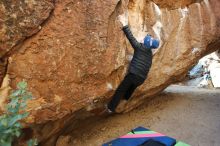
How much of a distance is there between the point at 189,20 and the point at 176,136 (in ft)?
7.04

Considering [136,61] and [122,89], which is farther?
[122,89]

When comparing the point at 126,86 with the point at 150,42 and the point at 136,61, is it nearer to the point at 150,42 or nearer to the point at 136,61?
the point at 136,61

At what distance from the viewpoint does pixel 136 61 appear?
12.6 feet

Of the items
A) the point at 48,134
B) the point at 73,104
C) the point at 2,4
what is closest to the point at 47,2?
the point at 2,4

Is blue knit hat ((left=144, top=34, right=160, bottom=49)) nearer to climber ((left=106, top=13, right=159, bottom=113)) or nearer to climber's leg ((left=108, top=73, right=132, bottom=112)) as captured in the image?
climber ((left=106, top=13, right=159, bottom=113))

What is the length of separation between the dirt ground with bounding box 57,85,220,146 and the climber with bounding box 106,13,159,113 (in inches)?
38.9

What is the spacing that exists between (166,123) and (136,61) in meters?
1.78

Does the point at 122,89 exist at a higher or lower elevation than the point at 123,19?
lower

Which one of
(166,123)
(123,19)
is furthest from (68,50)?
(166,123)

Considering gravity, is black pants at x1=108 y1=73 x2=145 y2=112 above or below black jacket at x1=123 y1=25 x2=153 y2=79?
below

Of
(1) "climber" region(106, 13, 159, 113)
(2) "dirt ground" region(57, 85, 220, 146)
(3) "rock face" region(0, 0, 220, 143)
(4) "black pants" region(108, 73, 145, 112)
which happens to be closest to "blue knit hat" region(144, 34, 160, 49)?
(1) "climber" region(106, 13, 159, 113)

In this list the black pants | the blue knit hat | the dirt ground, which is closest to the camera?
the blue knit hat

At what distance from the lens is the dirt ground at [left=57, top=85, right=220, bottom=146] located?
4.55 metres

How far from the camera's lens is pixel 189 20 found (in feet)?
16.8
